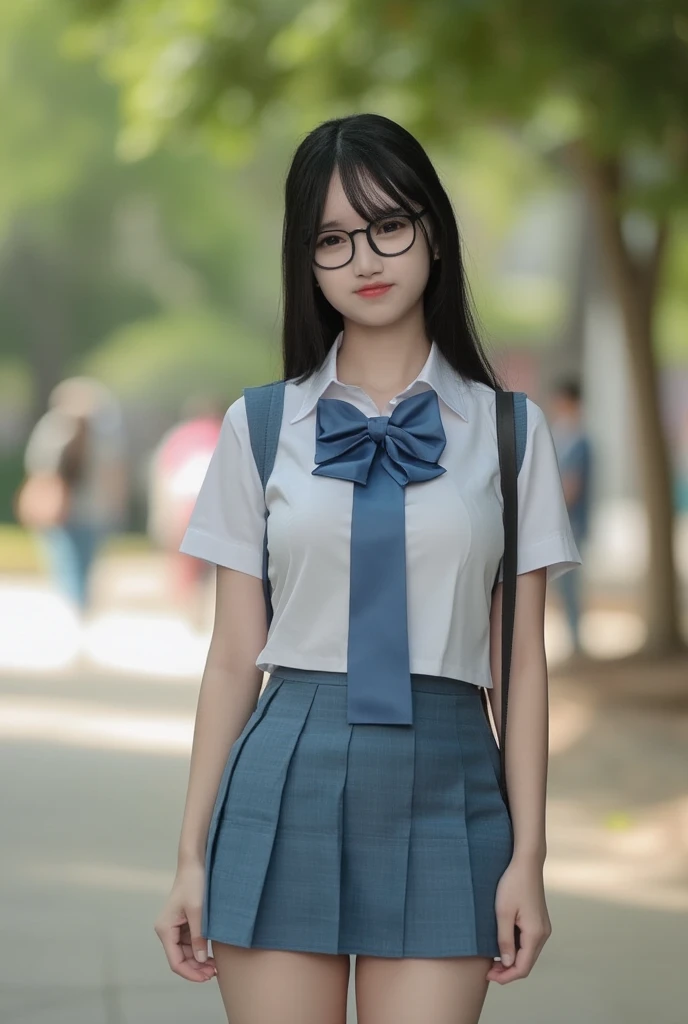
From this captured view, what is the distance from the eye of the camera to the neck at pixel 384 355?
2889 mm

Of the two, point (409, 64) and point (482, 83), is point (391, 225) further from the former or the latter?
point (409, 64)

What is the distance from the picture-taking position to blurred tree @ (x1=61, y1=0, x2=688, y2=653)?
841cm

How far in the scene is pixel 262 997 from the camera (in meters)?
2.63

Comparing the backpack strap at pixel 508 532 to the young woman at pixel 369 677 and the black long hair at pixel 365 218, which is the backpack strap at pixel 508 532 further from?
the black long hair at pixel 365 218

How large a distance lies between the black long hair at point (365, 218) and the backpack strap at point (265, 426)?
73 millimetres

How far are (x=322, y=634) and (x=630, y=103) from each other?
644 cm

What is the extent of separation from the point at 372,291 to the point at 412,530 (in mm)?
404

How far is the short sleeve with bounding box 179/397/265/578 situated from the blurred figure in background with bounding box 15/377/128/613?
9.28 m

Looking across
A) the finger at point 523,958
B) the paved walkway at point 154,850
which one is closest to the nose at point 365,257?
the finger at point 523,958

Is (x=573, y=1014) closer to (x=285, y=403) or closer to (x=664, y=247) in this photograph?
(x=285, y=403)

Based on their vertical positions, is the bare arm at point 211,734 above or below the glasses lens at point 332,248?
below

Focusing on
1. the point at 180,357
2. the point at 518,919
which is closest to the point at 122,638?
the point at 518,919

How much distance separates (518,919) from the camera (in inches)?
105

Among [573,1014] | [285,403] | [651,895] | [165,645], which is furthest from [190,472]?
[285,403]
